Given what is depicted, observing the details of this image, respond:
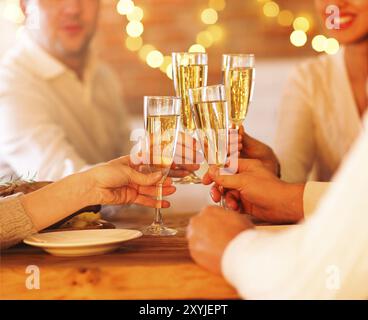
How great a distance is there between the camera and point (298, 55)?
156 inches

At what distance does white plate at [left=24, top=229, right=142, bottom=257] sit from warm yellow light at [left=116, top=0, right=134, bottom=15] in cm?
293

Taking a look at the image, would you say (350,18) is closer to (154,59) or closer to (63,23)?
(63,23)

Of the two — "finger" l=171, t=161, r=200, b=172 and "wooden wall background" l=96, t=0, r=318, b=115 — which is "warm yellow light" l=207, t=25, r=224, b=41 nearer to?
"wooden wall background" l=96, t=0, r=318, b=115

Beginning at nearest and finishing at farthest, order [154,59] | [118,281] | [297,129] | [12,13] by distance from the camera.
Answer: [118,281]
[297,129]
[12,13]
[154,59]

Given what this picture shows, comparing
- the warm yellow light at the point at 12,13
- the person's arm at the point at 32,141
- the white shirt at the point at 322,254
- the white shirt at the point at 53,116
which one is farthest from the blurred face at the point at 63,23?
the white shirt at the point at 322,254

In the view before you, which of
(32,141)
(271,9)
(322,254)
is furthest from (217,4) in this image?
(322,254)

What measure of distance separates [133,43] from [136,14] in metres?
0.17

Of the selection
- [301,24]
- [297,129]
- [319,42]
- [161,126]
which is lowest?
[297,129]

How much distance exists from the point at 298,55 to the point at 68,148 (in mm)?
2053

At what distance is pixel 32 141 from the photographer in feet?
7.77

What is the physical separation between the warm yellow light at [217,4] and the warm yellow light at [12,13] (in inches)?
42.6

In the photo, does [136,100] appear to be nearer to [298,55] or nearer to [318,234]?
[298,55]

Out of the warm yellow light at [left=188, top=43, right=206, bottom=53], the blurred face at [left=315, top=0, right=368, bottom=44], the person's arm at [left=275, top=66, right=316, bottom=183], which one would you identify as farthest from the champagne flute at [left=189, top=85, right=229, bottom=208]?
the warm yellow light at [left=188, top=43, right=206, bottom=53]

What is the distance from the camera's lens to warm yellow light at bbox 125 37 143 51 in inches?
158
